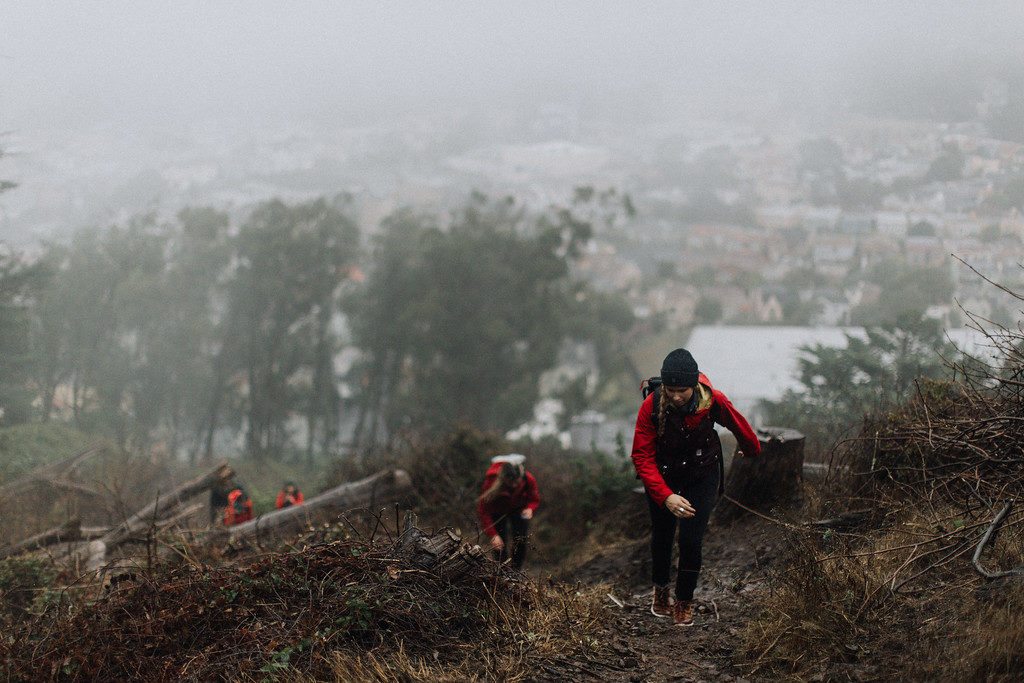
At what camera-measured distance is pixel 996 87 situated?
5241 centimetres

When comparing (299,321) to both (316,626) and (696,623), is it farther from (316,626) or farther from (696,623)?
(316,626)

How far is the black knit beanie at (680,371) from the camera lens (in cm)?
554

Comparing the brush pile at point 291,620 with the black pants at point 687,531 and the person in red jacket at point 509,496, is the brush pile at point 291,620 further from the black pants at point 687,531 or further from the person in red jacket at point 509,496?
the person in red jacket at point 509,496

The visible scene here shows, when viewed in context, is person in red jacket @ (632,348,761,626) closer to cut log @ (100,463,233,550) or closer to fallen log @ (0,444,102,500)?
cut log @ (100,463,233,550)

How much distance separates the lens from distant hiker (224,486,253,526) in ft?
41.5

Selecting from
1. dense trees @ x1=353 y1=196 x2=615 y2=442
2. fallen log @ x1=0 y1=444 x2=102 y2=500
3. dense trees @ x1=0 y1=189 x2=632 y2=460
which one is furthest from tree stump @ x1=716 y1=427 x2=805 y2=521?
dense trees @ x1=353 y1=196 x2=615 y2=442

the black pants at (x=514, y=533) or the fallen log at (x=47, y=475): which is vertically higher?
the black pants at (x=514, y=533)

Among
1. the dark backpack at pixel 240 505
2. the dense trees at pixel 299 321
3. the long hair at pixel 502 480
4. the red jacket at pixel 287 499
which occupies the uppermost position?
the long hair at pixel 502 480

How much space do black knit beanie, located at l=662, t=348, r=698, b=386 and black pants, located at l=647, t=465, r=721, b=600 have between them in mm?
751

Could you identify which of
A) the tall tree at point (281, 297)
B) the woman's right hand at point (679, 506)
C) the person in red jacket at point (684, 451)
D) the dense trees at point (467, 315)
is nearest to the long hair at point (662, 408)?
the person in red jacket at point (684, 451)

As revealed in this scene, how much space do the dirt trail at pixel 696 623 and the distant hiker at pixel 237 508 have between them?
20.5 feet

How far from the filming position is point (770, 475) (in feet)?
27.3

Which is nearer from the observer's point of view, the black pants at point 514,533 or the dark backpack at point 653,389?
the dark backpack at point 653,389

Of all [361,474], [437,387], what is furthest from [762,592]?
[437,387]
